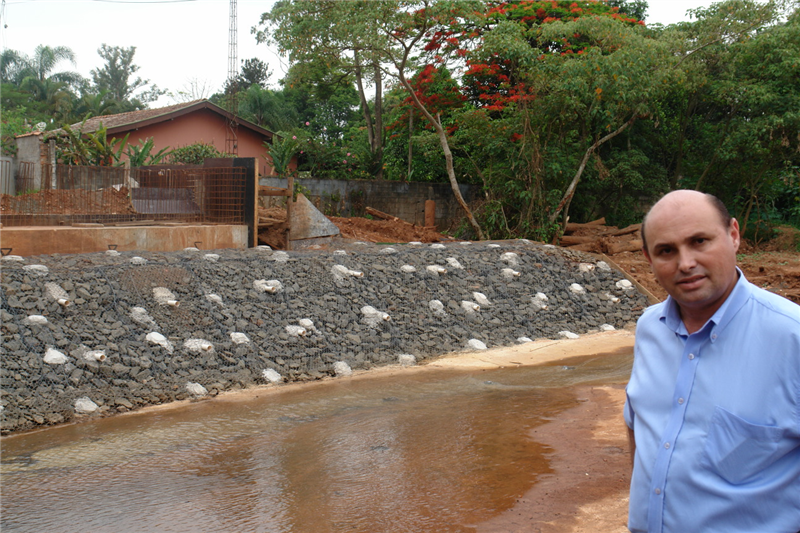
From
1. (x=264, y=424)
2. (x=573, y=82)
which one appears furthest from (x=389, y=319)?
(x=573, y=82)

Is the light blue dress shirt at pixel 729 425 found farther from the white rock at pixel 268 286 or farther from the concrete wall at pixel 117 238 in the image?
the concrete wall at pixel 117 238

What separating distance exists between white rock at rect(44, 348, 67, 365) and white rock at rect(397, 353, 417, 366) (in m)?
3.71

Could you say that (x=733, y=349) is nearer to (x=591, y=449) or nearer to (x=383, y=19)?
(x=591, y=449)

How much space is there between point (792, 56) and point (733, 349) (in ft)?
52.1

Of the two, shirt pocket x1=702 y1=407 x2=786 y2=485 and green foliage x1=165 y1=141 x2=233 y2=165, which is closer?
shirt pocket x1=702 y1=407 x2=786 y2=485

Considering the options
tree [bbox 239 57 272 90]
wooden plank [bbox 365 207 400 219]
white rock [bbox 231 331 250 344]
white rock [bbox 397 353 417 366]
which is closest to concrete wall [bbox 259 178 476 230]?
wooden plank [bbox 365 207 400 219]

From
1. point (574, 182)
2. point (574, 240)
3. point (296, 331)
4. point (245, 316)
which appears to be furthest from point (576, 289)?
point (245, 316)

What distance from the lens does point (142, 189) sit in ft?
38.3

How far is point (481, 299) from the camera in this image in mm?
10070

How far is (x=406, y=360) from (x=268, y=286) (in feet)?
6.79

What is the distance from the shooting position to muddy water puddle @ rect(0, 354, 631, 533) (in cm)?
402

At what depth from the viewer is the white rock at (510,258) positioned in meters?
11.4

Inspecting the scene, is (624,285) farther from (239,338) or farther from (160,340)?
(160,340)

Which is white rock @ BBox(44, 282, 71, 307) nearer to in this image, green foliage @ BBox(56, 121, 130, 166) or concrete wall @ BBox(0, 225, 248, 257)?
concrete wall @ BBox(0, 225, 248, 257)
